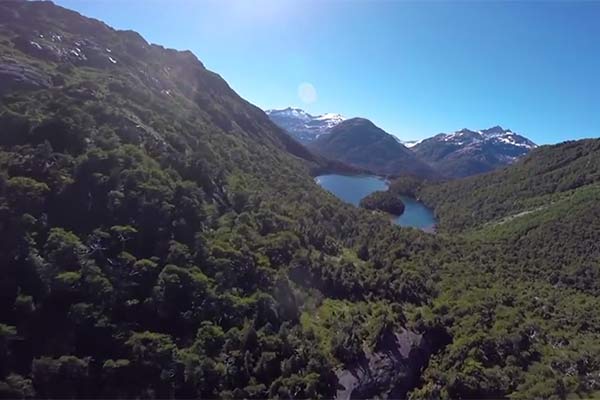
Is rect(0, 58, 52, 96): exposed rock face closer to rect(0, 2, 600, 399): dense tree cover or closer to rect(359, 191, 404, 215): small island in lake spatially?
rect(0, 2, 600, 399): dense tree cover

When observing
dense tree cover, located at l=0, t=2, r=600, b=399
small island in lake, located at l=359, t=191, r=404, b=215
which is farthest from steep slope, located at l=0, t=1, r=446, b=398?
small island in lake, located at l=359, t=191, r=404, b=215

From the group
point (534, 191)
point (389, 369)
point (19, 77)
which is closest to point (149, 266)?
point (389, 369)

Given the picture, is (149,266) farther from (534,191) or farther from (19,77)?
(534,191)

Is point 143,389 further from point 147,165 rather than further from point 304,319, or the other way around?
point 147,165

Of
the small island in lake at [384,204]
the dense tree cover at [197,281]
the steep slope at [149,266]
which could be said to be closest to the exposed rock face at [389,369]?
the steep slope at [149,266]

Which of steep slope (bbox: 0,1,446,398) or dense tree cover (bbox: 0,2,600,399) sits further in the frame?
dense tree cover (bbox: 0,2,600,399)

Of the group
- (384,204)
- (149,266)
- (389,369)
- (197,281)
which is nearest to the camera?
(389,369)

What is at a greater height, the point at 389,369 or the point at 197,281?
the point at 197,281
